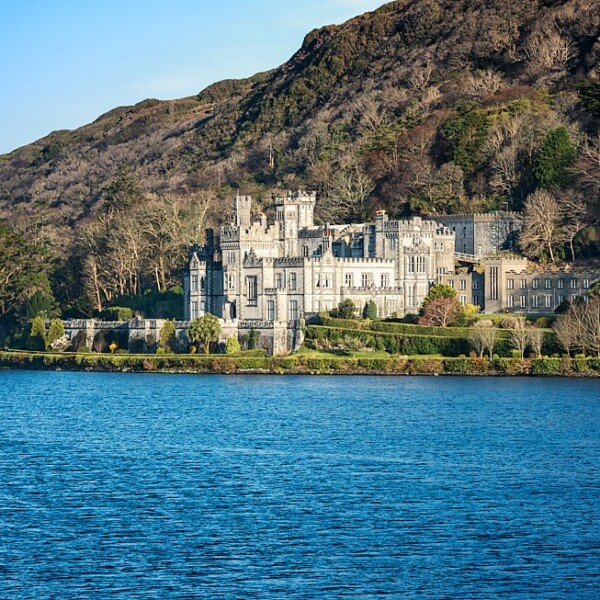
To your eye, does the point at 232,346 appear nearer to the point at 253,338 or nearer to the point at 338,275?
the point at 253,338

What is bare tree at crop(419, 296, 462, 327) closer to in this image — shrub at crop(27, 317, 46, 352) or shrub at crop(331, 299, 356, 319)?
shrub at crop(331, 299, 356, 319)

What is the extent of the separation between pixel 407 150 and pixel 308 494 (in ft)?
296

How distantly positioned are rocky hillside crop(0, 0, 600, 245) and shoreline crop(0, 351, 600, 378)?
26766mm

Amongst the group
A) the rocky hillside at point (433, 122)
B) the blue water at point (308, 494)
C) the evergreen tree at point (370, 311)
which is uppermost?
the rocky hillside at point (433, 122)

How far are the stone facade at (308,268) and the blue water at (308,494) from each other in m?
17.9

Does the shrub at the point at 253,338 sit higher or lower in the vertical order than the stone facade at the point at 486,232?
lower

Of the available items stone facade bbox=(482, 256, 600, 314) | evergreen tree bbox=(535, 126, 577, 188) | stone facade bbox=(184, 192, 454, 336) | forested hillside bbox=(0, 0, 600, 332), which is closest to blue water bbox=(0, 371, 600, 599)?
stone facade bbox=(482, 256, 600, 314)

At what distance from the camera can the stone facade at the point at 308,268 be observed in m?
106

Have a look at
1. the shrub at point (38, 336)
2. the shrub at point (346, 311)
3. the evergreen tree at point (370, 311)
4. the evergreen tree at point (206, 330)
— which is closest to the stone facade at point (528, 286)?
the evergreen tree at point (370, 311)

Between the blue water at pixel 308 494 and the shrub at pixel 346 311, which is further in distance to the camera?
the shrub at pixel 346 311

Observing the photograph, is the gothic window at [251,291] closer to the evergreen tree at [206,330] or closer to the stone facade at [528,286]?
the evergreen tree at [206,330]

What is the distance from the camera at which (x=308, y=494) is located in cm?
5441

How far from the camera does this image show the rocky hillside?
126 m

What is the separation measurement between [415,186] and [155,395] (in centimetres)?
4610
